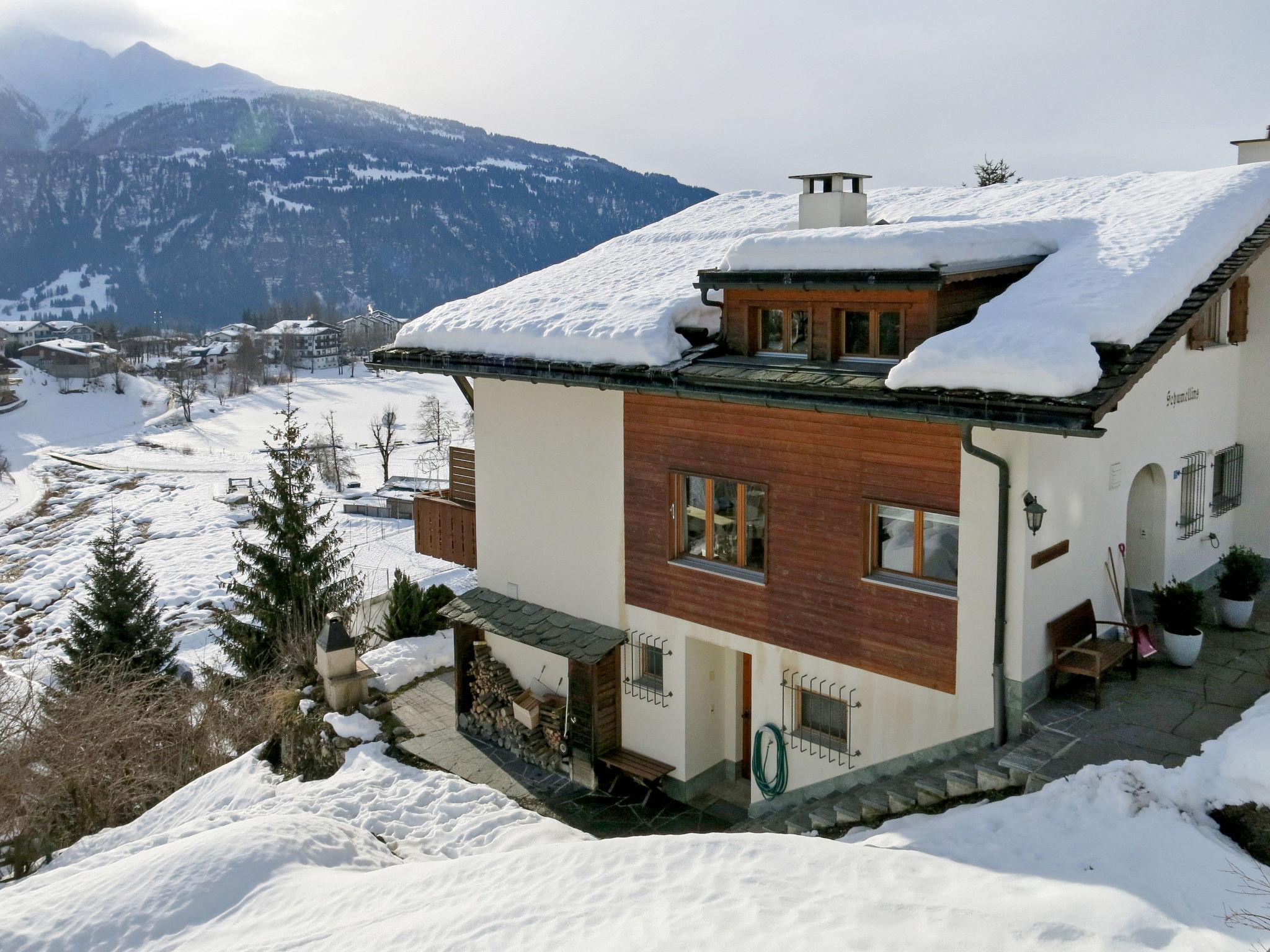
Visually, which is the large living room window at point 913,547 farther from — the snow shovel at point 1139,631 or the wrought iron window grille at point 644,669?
the wrought iron window grille at point 644,669

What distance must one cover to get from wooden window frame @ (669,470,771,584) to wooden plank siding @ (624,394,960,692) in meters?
0.05

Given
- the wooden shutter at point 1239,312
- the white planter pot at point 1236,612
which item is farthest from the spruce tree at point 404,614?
the wooden shutter at point 1239,312

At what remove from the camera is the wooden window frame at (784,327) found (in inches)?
434

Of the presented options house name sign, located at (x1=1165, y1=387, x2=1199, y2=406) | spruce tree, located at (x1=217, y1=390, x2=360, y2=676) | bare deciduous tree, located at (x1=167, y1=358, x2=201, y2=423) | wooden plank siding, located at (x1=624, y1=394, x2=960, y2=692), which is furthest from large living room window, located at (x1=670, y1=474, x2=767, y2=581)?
bare deciduous tree, located at (x1=167, y1=358, x2=201, y2=423)

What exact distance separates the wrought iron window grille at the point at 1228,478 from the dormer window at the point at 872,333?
5.95 meters

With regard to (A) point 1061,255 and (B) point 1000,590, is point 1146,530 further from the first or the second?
(B) point 1000,590

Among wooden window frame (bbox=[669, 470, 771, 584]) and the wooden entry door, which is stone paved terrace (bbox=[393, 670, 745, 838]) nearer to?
the wooden entry door

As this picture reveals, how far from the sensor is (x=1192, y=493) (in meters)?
12.8

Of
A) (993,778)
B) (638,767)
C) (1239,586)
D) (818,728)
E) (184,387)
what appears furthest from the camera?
(184,387)

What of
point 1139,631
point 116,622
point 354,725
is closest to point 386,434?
point 116,622

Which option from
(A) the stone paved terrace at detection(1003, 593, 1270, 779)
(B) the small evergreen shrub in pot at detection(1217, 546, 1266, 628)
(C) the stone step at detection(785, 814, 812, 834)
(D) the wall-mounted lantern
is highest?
(D) the wall-mounted lantern

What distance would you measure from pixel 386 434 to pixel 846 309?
75081 mm

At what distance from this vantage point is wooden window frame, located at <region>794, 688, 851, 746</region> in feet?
36.3

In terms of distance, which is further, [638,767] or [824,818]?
[638,767]
